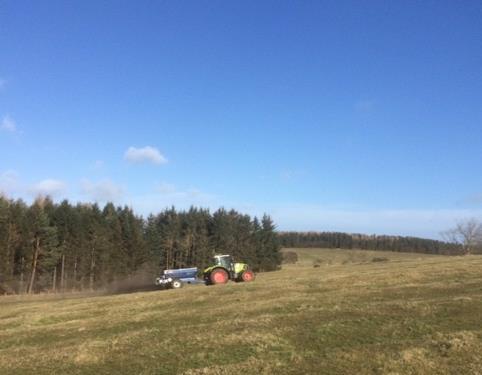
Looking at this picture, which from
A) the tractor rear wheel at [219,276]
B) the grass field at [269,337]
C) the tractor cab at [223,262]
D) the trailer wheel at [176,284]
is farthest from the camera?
the trailer wheel at [176,284]

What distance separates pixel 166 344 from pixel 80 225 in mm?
68806

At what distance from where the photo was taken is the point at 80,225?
7912cm

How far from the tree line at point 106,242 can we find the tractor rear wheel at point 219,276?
37.3 meters

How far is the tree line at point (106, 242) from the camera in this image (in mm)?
68625

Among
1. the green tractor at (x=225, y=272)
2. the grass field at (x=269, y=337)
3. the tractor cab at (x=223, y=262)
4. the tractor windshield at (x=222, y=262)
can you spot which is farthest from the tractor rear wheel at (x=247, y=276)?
the grass field at (x=269, y=337)

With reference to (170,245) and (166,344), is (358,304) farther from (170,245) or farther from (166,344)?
(170,245)

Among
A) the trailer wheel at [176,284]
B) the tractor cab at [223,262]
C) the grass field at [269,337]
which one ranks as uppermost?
the tractor cab at [223,262]

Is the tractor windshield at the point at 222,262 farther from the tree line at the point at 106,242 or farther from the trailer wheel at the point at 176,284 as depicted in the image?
the tree line at the point at 106,242

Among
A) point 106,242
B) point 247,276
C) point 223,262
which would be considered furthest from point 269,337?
point 106,242

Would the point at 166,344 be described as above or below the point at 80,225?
below

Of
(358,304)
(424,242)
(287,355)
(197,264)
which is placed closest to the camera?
(287,355)

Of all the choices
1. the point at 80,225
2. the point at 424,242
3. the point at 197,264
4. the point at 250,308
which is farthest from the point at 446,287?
the point at 424,242

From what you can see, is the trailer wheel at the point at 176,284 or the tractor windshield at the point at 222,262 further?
the trailer wheel at the point at 176,284

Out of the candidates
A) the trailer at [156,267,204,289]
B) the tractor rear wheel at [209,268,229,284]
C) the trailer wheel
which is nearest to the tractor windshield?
the tractor rear wheel at [209,268,229,284]
